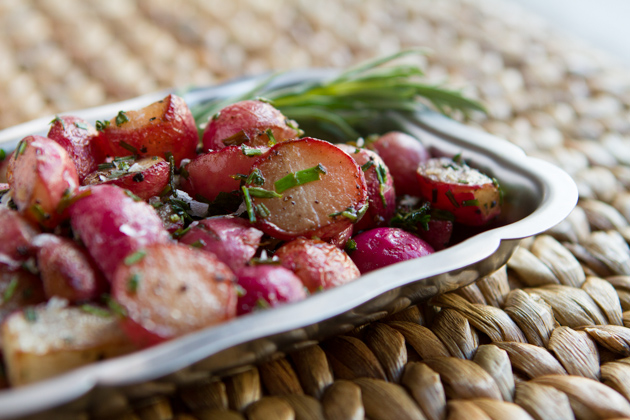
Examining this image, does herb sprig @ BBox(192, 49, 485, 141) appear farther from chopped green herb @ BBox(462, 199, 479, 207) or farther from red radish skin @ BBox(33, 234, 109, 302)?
red radish skin @ BBox(33, 234, 109, 302)

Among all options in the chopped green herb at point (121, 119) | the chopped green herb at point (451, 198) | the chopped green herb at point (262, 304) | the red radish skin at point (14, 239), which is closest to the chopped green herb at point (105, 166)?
the chopped green herb at point (121, 119)

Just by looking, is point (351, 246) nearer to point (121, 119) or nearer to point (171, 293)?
point (171, 293)

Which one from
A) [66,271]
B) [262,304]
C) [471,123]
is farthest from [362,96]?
[66,271]

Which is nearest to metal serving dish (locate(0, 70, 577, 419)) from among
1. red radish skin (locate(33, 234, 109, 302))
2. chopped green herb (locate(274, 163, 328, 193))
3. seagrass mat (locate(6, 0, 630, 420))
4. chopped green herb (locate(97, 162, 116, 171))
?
seagrass mat (locate(6, 0, 630, 420))

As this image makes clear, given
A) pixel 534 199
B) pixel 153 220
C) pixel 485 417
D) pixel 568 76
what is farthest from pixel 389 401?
pixel 568 76

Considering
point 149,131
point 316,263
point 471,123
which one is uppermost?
point 149,131
